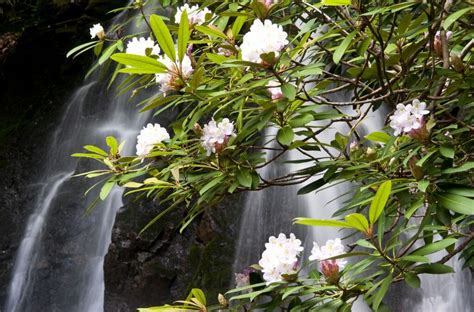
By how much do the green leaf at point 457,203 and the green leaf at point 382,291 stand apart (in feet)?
0.62

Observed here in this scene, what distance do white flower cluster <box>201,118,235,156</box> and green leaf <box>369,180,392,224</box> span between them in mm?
511

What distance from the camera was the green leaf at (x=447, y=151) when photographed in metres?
1.27

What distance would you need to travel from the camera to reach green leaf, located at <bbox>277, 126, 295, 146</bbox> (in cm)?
147

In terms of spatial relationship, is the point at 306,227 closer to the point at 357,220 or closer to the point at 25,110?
the point at 357,220

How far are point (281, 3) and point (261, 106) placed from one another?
0.92ft

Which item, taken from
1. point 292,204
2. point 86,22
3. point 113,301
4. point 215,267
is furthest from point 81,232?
point 86,22

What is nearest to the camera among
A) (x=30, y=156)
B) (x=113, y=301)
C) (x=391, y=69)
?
(x=391, y=69)

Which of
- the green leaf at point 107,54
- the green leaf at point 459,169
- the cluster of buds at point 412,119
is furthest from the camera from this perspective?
the green leaf at point 107,54

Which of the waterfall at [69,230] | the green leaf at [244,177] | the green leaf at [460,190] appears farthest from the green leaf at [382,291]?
the waterfall at [69,230]

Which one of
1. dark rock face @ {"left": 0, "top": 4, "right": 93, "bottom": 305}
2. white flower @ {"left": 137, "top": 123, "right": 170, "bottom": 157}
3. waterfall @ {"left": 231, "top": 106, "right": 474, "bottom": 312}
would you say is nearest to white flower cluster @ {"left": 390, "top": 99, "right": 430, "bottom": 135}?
white flower @ {"left": 137, "top": 123, "right": 170, "bottom": 157}

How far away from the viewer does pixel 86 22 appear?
9234 millimetres

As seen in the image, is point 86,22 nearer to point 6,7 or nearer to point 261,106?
point 6,7

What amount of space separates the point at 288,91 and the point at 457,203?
44 cm

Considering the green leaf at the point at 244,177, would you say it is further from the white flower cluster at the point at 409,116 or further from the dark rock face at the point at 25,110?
the dark rock face at the point at 25,110
